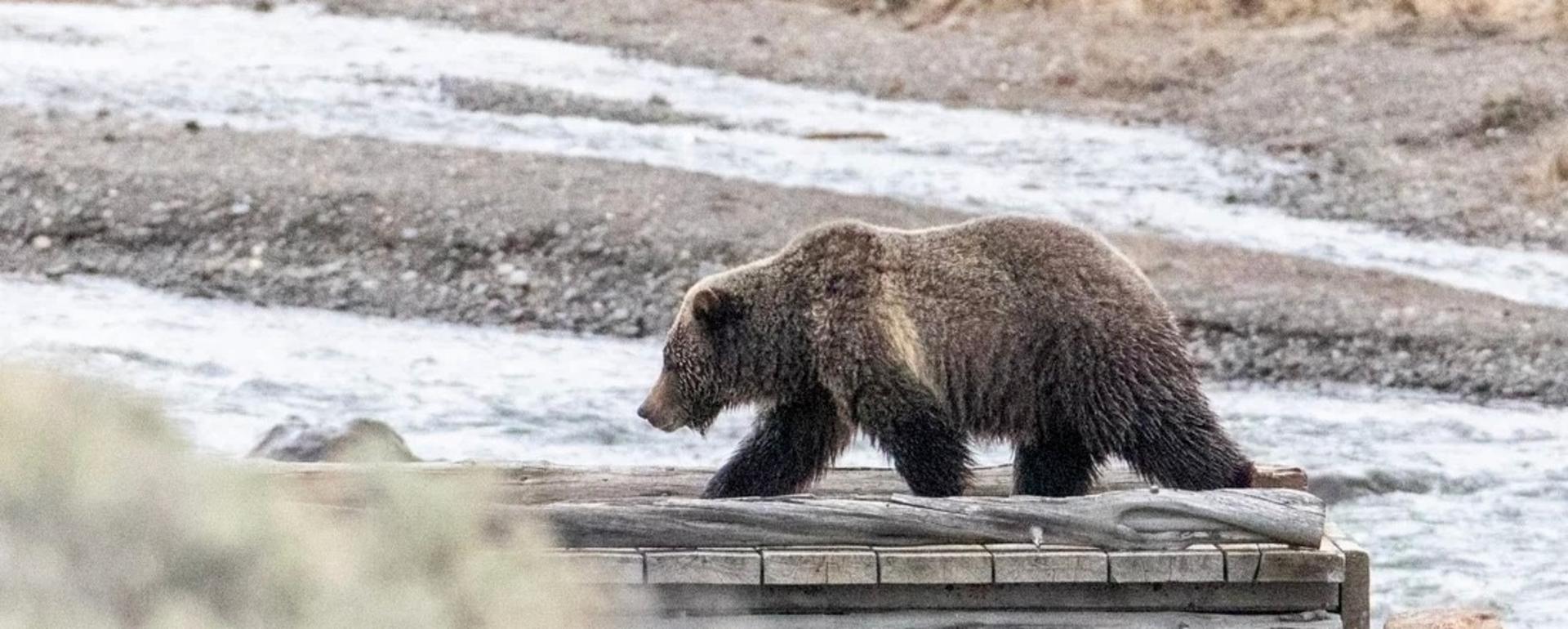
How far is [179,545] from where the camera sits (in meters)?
2.51

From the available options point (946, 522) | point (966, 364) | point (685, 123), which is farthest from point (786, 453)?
point (685, 123)

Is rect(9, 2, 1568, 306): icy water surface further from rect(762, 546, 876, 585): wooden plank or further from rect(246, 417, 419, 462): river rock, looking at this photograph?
rect(762, 546, 876, 585): wooden plank

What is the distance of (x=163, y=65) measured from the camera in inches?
789

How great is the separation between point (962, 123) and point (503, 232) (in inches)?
265

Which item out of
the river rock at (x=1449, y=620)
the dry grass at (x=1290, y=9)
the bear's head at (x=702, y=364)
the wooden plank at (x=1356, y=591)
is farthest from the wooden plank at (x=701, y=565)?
the dry grass at (x=1290, y=9)

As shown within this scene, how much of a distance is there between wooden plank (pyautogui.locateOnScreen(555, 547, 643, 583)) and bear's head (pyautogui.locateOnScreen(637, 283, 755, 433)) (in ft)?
3.19

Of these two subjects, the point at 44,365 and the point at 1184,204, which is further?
the point at 1184,204

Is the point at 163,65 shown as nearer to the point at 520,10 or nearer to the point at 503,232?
the point at 520,10

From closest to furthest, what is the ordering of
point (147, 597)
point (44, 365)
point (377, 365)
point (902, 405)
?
point (147, 597) → point (44, 365) → point (902, 405) → point (377, 365)

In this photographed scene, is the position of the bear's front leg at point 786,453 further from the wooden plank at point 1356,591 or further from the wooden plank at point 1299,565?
the wooden plank at point 1356,591

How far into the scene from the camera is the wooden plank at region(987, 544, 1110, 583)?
15.7 ft

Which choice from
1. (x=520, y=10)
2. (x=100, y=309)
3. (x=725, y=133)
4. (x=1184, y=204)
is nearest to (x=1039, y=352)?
(x=100, y=309)

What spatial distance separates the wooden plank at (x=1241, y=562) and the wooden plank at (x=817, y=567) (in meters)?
0.74

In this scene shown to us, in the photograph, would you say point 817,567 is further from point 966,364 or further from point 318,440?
point 318,440
